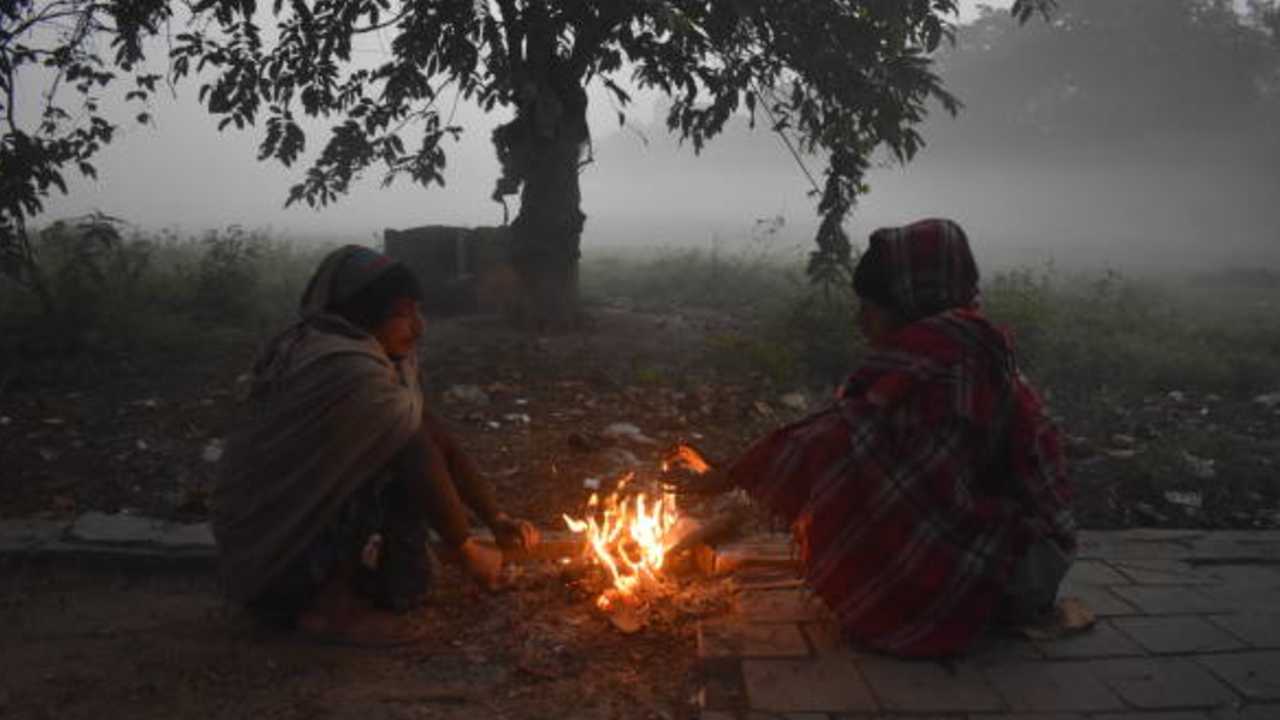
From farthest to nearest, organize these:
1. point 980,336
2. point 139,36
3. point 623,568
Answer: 1. point 139,36
2. point 623,568
3. point 980,336

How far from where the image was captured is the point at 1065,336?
27.7ft

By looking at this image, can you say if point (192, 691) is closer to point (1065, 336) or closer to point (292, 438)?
point (292, 438)

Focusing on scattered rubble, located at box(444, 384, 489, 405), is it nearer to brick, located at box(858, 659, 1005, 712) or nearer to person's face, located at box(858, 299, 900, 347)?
person's face, located at box(858, 299, 900, 347)

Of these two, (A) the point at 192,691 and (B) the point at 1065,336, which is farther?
(B) the point at 1065,336

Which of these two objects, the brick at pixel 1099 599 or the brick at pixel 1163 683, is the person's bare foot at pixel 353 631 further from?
the brick at pixel 1099 599

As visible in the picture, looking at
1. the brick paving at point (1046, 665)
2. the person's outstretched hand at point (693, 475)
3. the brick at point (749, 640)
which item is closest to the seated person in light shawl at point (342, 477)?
the person's outstretched hand at point (693, 475)

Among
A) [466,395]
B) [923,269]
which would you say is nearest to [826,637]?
[923,269]

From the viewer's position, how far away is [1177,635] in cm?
294

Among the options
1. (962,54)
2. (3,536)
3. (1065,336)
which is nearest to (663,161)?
(962,54)

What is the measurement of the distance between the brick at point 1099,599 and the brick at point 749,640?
104cm

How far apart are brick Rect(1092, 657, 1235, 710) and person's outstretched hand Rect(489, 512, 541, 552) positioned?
190 cm

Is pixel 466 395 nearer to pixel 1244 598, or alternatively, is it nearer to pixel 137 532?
pixel 137 532

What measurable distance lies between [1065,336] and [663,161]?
201 ft

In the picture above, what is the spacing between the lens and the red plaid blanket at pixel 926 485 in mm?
Result: 2645
